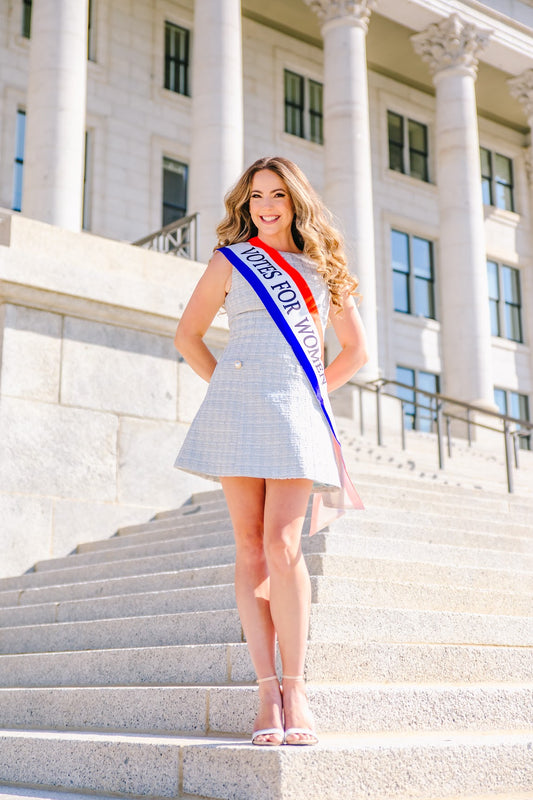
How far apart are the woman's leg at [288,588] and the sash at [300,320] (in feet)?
0.69

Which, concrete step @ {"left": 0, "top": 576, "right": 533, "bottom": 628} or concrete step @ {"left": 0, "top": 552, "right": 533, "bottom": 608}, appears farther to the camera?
concrete step @ {"left": 0, "top": 552, "right": 533, "bottom": 608}

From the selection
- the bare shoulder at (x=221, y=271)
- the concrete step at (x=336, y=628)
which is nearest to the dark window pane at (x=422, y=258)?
the concrete step at (x=336, y=628)

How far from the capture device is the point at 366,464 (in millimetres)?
14844

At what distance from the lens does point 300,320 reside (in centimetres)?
375

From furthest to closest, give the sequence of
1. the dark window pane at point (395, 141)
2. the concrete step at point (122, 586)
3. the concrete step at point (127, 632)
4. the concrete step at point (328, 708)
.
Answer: the dark window pane at point (395, 141) < the concrete step at point (122, 586) < the concrete step at point (127, 632) < the concrete step at point (328, 708)

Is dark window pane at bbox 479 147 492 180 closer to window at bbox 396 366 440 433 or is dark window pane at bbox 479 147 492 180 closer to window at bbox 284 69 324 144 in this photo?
window at bbox 284 69 324 144

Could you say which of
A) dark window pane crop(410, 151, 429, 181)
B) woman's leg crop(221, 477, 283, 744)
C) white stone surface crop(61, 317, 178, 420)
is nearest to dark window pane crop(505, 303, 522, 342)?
dark window pane crop(410, 151, 429, 181)

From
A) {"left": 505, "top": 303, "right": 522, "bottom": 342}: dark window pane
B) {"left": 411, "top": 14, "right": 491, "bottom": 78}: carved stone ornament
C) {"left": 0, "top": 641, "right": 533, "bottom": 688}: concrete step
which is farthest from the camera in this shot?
{"left": 505, "top": 303, "right": 522, "bottom": 342}: dark window pane

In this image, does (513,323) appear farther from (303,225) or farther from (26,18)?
(303,225)

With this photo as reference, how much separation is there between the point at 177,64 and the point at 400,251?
871cm

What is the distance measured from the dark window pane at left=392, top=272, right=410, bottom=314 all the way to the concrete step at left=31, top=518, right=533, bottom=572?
75.4ft

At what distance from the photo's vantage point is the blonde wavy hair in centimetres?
384

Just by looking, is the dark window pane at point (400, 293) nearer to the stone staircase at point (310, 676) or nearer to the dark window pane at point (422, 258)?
the dark window pane at point (422, 258)

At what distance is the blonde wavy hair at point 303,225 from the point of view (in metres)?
3.84
